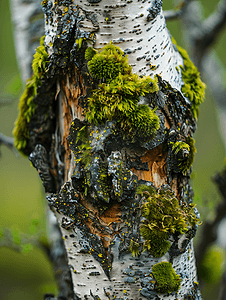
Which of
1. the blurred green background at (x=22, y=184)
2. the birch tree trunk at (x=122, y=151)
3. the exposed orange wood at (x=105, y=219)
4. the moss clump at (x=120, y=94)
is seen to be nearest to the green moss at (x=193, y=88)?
the birch tree trunk at (x=122, y=151)

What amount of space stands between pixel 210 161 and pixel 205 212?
4.68m

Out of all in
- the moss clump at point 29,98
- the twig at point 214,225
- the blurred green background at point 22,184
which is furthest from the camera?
the blurred green background at point 22,184

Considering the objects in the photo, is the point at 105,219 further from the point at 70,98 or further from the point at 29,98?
the point at 29,98

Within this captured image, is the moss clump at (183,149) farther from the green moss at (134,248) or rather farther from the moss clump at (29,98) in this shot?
the moss clump at (29,98)

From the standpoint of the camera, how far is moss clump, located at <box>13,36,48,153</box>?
987 millimetres

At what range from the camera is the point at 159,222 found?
0.88 meters

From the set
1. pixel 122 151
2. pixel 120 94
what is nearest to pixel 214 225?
pixel 122 151

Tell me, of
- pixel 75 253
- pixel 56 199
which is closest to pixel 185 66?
pixel 56 199

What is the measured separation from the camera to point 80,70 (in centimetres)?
93

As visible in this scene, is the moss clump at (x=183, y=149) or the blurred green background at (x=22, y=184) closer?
the moss clump at (x=183, y=149)

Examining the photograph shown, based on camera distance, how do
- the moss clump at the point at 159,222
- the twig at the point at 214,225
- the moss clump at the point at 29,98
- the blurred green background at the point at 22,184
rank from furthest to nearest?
the blurred green background at the point at 22,184 → the twig at the point at 214,225 → the moss clump at the point at 29,98 → the moss clump at the point at 159,222

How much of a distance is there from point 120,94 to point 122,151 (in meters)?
0.21

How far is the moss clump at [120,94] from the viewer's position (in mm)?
882

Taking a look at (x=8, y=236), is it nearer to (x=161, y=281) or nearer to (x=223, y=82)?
(x=161, y=281)
